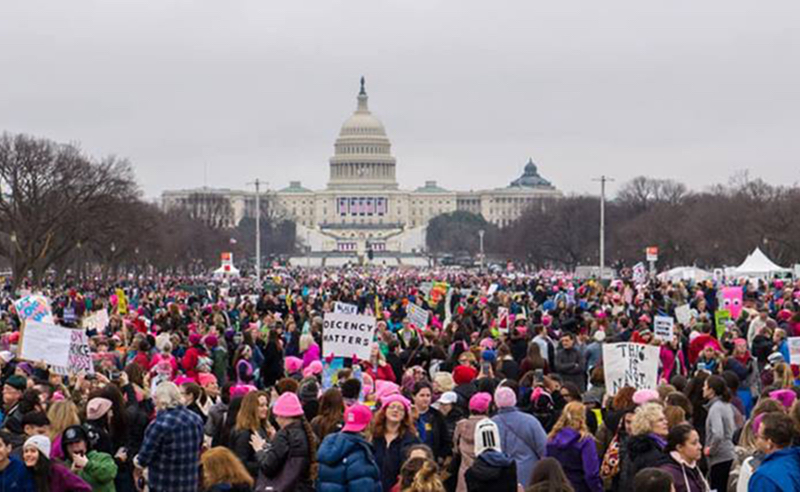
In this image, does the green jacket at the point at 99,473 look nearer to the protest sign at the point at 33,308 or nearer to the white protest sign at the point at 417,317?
the protest sign at the point at 33,308

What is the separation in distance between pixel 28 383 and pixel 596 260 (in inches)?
3649

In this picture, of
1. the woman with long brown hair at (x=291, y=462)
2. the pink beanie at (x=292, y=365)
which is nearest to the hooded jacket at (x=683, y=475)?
the woman with long brown hair at (x=291, y=462)

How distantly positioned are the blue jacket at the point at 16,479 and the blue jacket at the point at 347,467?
1697mm

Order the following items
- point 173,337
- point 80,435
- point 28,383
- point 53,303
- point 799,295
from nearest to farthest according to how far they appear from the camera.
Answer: point 80,435 < point 28,383 < point 173,337 < point 799,295 < point 53,303

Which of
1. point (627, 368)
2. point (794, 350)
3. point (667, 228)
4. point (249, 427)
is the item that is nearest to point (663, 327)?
point (794, 350)

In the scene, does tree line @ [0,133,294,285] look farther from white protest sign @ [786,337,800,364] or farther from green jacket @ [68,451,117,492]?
green jacket @ [68,451,117,492]

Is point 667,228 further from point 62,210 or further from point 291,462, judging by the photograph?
point 291,462

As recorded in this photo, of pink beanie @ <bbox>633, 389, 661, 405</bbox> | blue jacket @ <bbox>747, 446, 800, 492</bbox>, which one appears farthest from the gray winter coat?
blue jacket @ <bbox>747, 446, 800, 492</bbox>

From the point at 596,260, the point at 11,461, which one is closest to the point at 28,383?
the point at 11,461

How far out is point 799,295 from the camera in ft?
110

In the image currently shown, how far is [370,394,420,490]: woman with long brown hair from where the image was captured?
34.5 feet

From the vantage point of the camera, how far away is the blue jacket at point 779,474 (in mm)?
8023

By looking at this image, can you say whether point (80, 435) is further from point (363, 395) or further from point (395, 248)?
point (395, 248)

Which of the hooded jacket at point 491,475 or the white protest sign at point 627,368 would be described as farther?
the white protest sign at point 627,368
